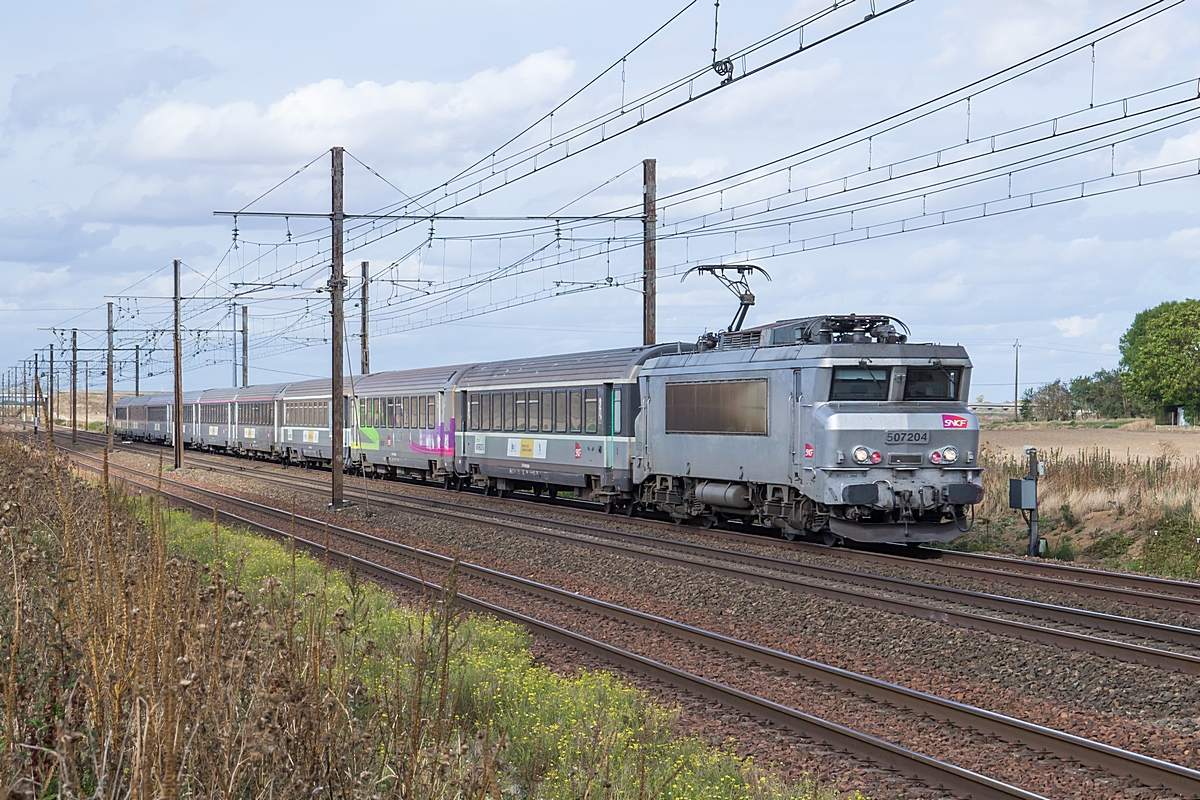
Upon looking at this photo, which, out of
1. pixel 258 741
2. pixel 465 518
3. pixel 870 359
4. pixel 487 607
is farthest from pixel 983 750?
pixel 465 518

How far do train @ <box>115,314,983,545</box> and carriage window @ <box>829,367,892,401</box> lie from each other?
2cm

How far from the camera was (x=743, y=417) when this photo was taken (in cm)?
1859

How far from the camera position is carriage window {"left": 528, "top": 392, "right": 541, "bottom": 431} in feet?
86.6

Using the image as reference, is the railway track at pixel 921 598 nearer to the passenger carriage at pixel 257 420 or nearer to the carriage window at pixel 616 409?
the carriage window at pixel 616 409

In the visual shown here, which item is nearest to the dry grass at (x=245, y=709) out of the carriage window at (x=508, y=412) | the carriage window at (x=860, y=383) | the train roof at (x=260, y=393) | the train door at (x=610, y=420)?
the carriage window at (x=860, y=383)

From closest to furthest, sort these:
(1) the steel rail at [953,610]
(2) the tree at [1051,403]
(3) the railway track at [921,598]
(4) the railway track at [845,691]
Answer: (4) the railway track at [845,691] → (1) the steel rail at [953,610] → (3) the railway track at [921,598] → (2) the tree at [1051,403]

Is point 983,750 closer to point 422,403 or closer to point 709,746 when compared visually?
point 709,746

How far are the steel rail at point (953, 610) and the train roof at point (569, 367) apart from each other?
458 centimetres

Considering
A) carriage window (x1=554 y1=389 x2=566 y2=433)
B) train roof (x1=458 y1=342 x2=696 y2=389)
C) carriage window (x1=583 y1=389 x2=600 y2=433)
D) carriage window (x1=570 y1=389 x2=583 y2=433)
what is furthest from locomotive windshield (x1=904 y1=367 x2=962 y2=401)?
carriage window (x1=554 y1=389 x2=566 y2=433)

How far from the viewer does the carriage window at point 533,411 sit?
26.4m

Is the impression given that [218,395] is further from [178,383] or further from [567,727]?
[567,727]

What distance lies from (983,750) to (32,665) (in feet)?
19.5

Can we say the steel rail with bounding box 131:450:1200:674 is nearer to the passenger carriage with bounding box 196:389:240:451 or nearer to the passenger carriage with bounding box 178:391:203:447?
the passenger carriage with bounding box 196:389:240:451

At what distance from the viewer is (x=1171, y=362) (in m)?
82.9
